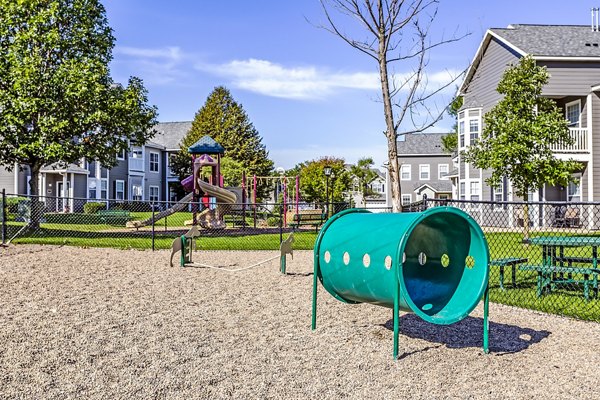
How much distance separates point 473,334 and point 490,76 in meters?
24.3

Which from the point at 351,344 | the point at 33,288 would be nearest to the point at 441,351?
the point at 351,344

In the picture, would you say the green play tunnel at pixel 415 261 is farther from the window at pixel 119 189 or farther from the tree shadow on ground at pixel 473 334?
the window at pixel 119 189

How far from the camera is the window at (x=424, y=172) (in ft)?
167

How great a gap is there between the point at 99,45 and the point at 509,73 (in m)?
14.3

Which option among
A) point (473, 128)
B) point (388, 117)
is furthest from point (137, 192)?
point (388, 117)

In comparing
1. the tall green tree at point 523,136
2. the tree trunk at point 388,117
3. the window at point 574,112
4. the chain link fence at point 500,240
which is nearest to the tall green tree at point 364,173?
the chain link fence at point 500,240

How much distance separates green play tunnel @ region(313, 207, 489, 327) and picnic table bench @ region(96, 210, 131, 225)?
18.3m

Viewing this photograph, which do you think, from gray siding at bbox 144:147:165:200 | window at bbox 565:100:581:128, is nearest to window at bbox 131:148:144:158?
gray siding at bbox 144:147:165:200

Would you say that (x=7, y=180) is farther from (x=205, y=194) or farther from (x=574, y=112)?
(x=574, y=112)

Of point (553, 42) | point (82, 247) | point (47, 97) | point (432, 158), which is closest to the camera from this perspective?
point (82, 247)

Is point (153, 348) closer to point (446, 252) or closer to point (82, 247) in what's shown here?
point (446, 252)

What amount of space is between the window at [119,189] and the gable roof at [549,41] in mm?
27488

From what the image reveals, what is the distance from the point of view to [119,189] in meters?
42.4

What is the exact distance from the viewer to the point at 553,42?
84.0ft
